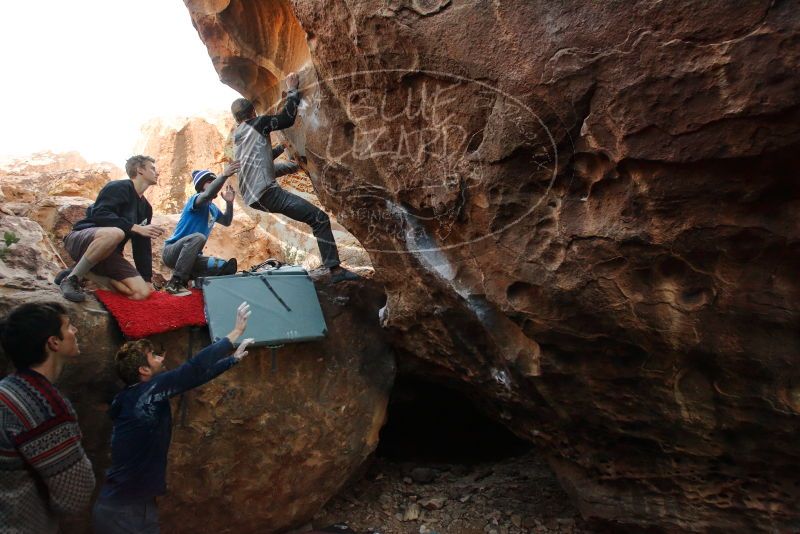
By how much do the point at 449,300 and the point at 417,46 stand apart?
4.64 feet

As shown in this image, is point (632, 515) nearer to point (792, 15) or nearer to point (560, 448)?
point (560, 448)

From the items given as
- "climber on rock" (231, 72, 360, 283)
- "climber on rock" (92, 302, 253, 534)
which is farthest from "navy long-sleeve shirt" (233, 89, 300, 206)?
"climber on rock" (92, 302, 253, 534)

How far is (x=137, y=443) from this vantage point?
259cm

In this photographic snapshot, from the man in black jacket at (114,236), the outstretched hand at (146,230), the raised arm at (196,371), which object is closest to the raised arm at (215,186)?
the man in black jacket at (114,236)

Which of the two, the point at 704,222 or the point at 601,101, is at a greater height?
the point at 601,101

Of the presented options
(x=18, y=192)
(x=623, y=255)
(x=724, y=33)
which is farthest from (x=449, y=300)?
(x=18, y=192)

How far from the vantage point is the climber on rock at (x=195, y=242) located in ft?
13.4

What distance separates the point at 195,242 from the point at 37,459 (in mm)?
2058

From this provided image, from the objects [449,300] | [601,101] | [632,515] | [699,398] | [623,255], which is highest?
[601,101]

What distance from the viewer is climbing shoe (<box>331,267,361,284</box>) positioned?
4.36 m

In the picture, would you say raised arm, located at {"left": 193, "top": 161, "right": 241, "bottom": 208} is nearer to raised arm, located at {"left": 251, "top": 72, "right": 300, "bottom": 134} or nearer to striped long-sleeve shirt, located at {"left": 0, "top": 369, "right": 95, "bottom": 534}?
raised arm, located at {"left": 251, "top": 72, "right": 300, "bottom": 134}

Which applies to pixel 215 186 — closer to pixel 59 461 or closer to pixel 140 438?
pixel 140 438

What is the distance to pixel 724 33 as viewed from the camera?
2109 millimetres

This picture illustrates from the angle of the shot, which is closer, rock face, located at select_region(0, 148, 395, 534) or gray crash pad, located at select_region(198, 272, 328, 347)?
rock face, located at select_region(0, 148, 395, 534)
